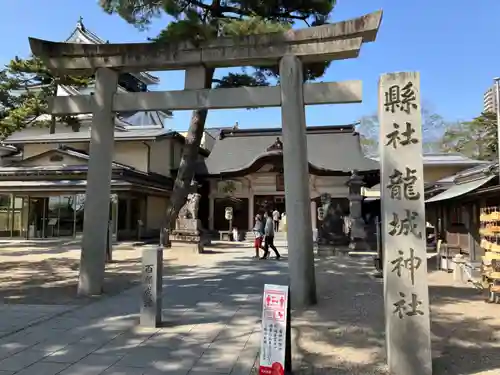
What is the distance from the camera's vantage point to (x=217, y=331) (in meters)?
5.43

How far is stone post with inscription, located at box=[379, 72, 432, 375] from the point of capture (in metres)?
3.95

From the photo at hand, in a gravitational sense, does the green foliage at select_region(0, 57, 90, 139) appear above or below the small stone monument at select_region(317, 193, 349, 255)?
above

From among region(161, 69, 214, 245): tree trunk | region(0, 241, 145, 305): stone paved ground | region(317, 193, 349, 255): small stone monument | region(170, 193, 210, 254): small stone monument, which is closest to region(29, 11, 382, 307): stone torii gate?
region(0, 241, 145, 305): stone paved ground

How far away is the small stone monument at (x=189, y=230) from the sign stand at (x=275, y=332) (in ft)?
40.0

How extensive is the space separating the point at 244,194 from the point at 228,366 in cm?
2277

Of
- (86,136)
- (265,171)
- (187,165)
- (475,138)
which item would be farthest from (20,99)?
(475,138)

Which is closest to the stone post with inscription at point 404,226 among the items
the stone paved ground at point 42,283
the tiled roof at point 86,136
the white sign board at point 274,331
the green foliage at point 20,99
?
the white sign board at point 274,331

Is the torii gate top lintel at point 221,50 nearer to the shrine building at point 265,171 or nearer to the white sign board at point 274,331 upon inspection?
the white sign board at point 274,331

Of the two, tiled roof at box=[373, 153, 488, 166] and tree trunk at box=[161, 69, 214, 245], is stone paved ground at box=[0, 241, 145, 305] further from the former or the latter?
tiled roof at box=[373, 153, 488, 166]

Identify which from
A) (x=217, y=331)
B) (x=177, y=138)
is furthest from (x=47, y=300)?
Result: (x=177, y=138)

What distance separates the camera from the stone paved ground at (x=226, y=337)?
421 centimetres

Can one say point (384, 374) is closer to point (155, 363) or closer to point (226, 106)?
point (155, 363)

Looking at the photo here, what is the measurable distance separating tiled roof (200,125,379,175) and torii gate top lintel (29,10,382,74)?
634 inches

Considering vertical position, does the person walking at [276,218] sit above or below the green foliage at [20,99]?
below
